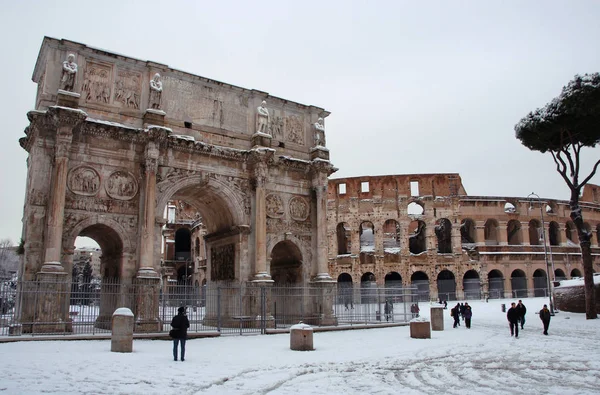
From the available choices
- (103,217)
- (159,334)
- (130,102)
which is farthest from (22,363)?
(130,102)

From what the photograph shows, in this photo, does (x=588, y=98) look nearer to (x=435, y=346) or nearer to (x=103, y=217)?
(x=435, y=346)

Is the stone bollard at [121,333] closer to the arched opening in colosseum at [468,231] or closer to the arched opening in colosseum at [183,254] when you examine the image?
the arched opening in colosseum at [183,254]

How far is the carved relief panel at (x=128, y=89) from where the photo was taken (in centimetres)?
1669

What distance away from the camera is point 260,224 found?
18219mm

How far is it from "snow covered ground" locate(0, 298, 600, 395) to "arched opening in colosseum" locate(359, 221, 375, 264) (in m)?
26.0

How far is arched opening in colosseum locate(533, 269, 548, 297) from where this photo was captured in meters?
39.6

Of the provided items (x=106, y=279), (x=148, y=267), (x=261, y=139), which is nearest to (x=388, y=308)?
(x=261, y=139)

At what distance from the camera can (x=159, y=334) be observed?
14.0 meters

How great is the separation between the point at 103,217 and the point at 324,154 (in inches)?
358

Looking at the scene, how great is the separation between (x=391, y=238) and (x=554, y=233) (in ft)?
47.3

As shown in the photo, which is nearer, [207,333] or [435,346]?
[435,346]

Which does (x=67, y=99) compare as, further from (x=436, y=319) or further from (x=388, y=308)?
(x=388, y=308)

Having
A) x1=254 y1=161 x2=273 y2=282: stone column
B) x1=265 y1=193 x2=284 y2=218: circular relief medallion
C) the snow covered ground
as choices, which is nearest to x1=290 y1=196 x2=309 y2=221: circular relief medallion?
x1=265 y1=193 x2=284 y2=218: circular relief medallion

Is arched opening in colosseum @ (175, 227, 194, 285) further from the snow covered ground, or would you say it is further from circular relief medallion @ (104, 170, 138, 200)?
the snow covered ground
